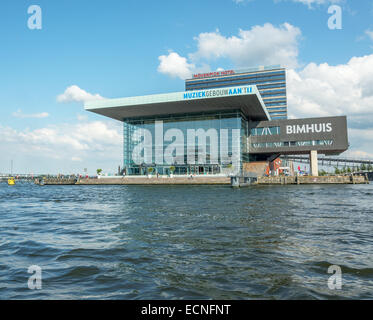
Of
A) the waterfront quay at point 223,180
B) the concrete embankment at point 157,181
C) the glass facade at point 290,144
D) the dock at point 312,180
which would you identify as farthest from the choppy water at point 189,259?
the glass facade at point 290,144

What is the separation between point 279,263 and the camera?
231 inches

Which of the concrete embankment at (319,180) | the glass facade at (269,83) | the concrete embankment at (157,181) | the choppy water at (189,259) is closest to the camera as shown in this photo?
the choppy water at (189,259)

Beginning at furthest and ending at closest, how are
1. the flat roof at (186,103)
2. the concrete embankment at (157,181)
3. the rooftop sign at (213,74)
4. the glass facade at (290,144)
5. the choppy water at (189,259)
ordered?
the rooftop sign at (213,74) < the glass facade at (290,144) < the concrete embankment at (157,181) < the flat roof at (186,103) < the choppy water at (189,259)

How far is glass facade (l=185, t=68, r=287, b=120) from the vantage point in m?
118

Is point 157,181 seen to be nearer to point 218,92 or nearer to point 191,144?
point 191,144

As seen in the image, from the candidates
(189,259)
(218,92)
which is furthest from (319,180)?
(189,259)

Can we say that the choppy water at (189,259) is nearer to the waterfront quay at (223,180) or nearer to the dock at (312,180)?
the waterfront quay at (223,180)

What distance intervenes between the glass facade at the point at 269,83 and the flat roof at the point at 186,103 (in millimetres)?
53935

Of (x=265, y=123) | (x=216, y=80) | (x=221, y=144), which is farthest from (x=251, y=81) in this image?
(x=221, y=144)

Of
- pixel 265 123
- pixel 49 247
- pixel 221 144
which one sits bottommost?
pixel 49 247

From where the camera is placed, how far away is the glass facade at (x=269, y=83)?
11825cm
